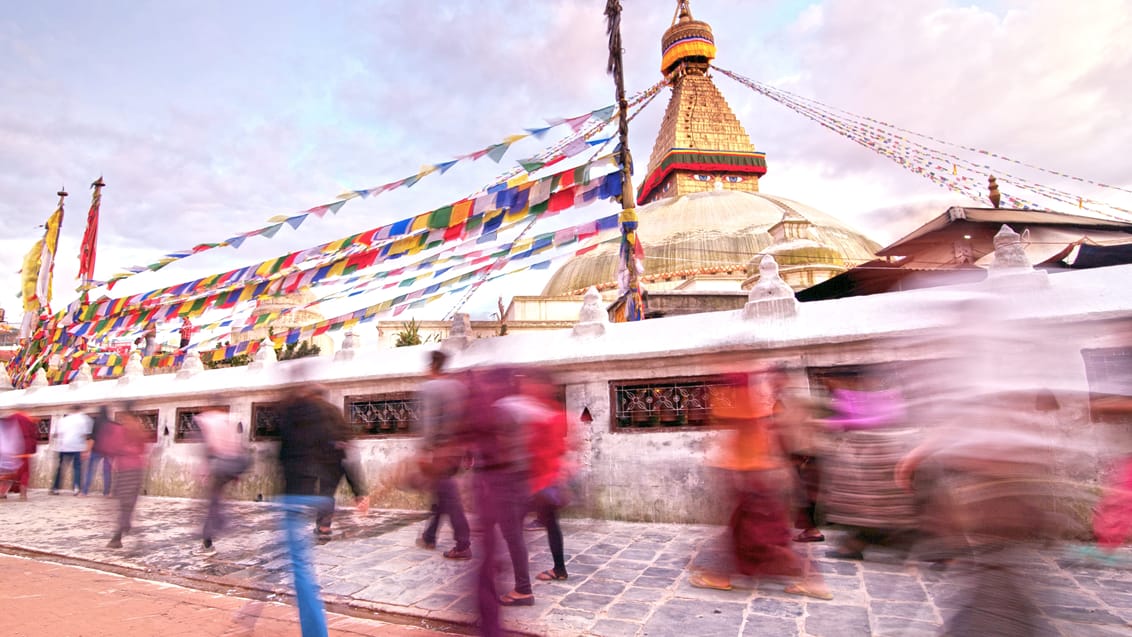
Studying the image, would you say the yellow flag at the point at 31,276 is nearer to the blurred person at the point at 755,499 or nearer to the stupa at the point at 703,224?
the stupa at the point at 703,224

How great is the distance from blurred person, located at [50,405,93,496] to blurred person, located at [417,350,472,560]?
9.21 metres

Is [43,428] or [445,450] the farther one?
[43,428]

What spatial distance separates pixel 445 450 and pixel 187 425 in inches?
364

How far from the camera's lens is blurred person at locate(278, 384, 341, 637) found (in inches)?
129

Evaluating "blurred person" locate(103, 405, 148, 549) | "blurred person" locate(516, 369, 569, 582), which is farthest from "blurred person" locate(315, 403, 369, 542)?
"blurred person" locate(103, 405, 148, 549)

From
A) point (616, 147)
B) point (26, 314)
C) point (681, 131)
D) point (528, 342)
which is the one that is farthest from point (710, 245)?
point (26, 314)

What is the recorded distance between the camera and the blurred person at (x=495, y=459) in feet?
10.6

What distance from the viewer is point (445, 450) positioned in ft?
13.0

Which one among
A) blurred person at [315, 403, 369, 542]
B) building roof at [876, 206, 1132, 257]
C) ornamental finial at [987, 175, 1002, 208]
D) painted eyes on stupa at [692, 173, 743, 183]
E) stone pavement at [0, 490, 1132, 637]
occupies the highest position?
painted eyes on stupa at [692, 173, 743, 183]

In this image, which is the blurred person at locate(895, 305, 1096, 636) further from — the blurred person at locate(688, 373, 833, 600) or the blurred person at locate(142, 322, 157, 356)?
the blurred person at locate(142, 322, 157, 356)

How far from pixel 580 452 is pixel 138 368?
412 inches

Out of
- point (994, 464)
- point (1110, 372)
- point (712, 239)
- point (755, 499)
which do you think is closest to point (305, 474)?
point (755, 499)

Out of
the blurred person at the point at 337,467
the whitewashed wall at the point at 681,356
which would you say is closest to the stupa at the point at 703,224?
the whitewashed wall at the point at 681,356

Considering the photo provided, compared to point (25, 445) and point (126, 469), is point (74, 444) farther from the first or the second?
point (126, 469)
